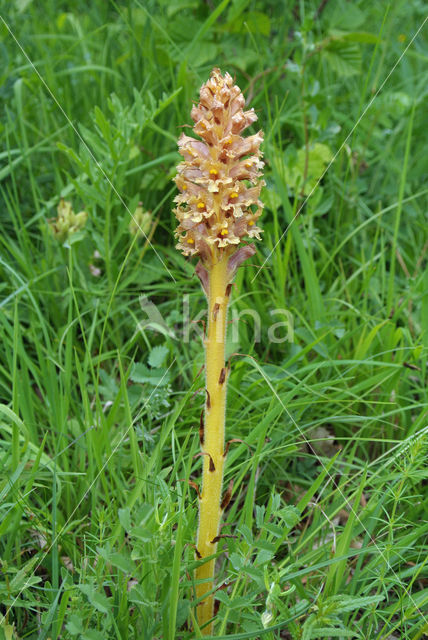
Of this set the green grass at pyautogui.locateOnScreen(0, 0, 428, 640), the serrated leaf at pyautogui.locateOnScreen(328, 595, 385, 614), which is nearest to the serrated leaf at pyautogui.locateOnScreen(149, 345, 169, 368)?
the green grass at pyautogui.locateOnScreen(0, 0, 428, 640)

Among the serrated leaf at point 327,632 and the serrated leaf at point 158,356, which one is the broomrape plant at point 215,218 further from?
the serrated leaf at point 158,356

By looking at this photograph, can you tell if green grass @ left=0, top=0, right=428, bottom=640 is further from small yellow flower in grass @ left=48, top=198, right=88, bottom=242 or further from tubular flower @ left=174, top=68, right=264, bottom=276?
tubular flower @ left=174, top=68, right=264, bottom=276

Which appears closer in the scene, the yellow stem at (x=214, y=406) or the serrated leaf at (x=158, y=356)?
the yellow stem at (x=214, y=406)

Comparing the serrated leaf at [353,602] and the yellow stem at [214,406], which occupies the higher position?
the yellow stem at [214,406]

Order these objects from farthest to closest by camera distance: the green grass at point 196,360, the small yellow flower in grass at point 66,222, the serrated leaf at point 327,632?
the small yellow flower in grass at point 66,222 → the green grass at point 196,360 → the serrated leaf at point 327,632

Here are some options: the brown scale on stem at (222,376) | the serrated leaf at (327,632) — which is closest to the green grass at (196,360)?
the serrated leaf at (327,632)

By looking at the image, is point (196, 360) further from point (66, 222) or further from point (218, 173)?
point (218, 173)

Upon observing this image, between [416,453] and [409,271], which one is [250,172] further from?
[409,271]
